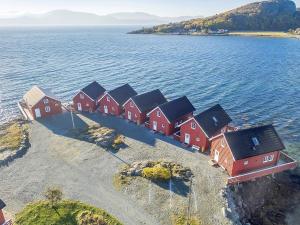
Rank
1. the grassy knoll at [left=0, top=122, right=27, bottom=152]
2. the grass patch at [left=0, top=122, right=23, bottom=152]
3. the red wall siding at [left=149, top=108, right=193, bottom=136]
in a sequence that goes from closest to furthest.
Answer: the grass patch at [left=0, top=122, right=23, bottom=152]
the grassy knoll at [left=0, top=122, right=27, bottom=152]
the red wall siding at [left=149, top=108, right=193, bottom=136]

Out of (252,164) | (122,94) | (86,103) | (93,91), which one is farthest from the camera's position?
(93,91)

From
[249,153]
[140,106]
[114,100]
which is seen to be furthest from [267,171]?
[114,100]

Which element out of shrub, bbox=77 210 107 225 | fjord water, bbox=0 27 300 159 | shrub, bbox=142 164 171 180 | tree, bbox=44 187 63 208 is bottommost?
fjord water, bbox=0 27 300 159

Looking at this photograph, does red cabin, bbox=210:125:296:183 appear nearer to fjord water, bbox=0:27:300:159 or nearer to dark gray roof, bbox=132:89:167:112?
fjord water, bbox=0:27:300:159

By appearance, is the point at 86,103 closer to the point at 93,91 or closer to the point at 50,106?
the point at 93,91

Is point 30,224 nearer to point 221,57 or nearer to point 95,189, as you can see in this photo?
point 95,189

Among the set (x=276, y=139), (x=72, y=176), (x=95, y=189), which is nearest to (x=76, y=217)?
Result: (x=95, y=189)

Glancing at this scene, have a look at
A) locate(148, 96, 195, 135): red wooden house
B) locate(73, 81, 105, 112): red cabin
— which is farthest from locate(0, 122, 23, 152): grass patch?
locate(148, 96, 195, 135): red wooden house
